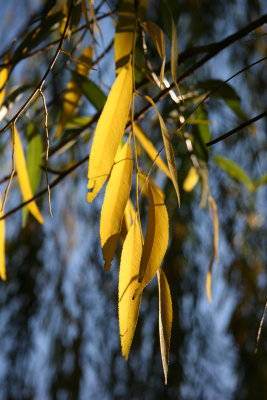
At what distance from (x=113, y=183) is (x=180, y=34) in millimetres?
1154

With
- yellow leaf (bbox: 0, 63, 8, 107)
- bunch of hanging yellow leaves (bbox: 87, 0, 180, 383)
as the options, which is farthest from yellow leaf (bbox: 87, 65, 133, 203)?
yellow leaf (bbox: 0, 63, 8, 107)

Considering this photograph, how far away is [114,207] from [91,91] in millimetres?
336

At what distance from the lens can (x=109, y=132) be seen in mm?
375

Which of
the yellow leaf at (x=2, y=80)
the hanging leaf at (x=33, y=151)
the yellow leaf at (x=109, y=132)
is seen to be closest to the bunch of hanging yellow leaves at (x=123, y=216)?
the yellow leaf at (x=109, y=132)

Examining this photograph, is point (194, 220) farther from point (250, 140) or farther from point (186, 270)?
point (250, 140)

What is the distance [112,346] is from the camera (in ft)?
4.85

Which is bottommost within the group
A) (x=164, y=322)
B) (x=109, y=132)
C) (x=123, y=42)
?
(x=164, y=322)

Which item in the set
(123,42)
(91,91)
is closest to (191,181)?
(91,91)

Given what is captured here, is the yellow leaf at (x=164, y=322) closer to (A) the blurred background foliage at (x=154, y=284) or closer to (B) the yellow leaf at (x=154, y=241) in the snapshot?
(B) the yellow leaf at (x=154, y=241)

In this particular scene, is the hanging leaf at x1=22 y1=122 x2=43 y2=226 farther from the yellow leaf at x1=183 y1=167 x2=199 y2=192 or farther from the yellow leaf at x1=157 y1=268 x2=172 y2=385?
the yellow leaf at x1=157 y1=268 x2=172 y2=385

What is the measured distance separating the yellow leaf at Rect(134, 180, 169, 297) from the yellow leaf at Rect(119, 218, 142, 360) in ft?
0.04

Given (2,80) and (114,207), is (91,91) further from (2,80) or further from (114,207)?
(114,207)

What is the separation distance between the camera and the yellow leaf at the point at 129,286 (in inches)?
13.4

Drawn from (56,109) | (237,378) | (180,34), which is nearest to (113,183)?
(56,109)
